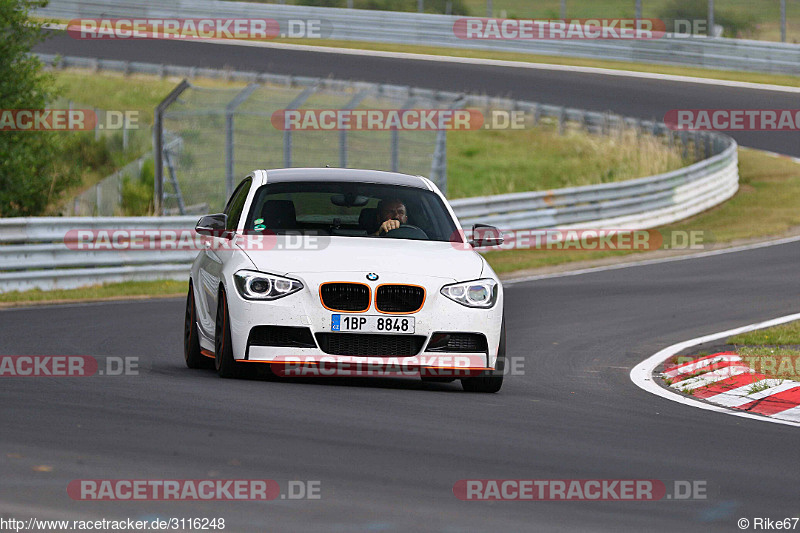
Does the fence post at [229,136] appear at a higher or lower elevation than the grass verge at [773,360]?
higher

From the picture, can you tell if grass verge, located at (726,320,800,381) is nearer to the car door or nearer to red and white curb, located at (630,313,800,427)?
red and white curb, located at (630,313,800,427)

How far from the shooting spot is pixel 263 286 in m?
9.46

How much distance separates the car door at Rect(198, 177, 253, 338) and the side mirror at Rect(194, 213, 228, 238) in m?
0.05

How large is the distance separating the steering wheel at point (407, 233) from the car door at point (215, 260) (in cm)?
117

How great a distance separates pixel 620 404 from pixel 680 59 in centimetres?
3642

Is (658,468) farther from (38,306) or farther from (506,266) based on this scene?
(506,266)

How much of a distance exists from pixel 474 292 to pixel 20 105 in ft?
44.2

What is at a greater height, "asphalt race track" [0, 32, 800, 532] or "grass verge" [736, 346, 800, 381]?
"asphalt race track" [0, 32, 800, 532]

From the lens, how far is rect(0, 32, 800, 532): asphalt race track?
582 centimetres

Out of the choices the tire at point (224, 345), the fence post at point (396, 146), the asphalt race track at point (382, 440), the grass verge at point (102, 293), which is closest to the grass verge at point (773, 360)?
the asphalt race track at point (382, 440)

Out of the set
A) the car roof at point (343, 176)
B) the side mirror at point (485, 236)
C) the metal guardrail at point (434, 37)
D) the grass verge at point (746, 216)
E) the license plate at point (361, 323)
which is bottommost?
the grass verge at point (746, 216)

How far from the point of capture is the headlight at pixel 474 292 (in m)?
9.59

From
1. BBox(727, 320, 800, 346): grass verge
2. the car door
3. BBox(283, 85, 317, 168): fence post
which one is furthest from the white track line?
the car door

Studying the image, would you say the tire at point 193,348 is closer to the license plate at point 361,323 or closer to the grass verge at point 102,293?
the license plate at point 361,323
